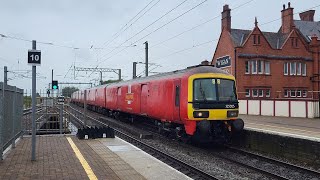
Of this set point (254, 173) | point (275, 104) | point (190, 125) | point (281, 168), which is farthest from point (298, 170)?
point (275, 104)

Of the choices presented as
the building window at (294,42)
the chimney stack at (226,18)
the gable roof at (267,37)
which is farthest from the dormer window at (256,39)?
the building window at (294,42)

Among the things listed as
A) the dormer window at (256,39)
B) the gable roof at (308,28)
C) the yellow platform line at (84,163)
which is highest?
the gable roof at (308,28)

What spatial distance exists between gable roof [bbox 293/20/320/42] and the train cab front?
33395 millimetres

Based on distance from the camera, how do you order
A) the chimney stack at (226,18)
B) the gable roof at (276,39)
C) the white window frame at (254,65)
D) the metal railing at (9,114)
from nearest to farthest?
the metal railing at (9,114)
the white window frame at (254,65)
the chimney stack at (226,18)
the gable roof at (276,39)

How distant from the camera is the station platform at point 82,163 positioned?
25.2 feet

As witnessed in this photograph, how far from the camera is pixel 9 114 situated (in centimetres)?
1015

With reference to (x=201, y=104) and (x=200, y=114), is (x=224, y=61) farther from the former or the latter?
(x=200, y=114)

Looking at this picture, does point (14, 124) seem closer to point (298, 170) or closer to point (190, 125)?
point (190, 125)

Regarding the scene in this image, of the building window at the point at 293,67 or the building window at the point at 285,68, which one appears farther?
the building window at the point at 293,67

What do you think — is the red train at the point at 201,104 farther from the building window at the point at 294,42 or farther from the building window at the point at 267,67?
the building window at the point at 294,42

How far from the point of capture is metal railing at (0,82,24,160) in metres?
8.72

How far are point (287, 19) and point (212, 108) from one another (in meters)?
33.5

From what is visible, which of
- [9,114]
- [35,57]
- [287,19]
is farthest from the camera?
[287,19]

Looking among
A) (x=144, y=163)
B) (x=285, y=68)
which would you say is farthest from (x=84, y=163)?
(x=285, y=68)
